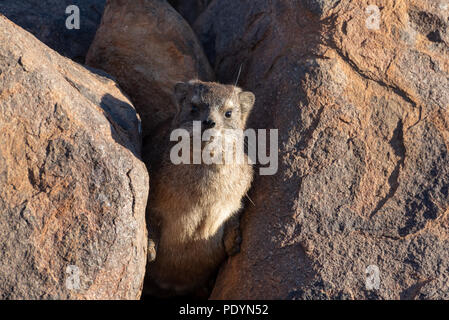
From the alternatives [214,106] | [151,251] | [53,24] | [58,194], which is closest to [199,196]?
[151,251]

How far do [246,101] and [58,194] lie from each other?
2477mm

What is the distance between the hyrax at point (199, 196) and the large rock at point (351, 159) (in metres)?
0.25

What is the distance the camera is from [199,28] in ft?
29.0

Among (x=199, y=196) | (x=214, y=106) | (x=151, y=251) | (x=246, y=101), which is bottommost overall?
(x=151, y=251)

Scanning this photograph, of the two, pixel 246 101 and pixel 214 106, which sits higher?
pixel 214 106

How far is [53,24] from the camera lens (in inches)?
324

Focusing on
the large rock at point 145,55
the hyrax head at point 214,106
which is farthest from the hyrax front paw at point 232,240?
the large rock at point 145,55

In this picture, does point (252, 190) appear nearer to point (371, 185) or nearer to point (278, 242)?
point (278, 242)

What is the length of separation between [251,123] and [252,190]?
885mm

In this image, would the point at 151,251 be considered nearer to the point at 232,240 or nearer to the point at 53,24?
the point at 232,240

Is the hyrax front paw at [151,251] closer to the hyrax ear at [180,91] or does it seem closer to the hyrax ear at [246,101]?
the hyrax ear at [180,91]

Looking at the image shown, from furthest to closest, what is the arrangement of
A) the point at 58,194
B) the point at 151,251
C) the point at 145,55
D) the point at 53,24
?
the point at 53,24 < the point at 145,55 < the point at 151,251 < the point at 58,194

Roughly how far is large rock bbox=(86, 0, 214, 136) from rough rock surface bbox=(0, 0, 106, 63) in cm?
53

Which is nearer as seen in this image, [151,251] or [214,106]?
[151,251]
